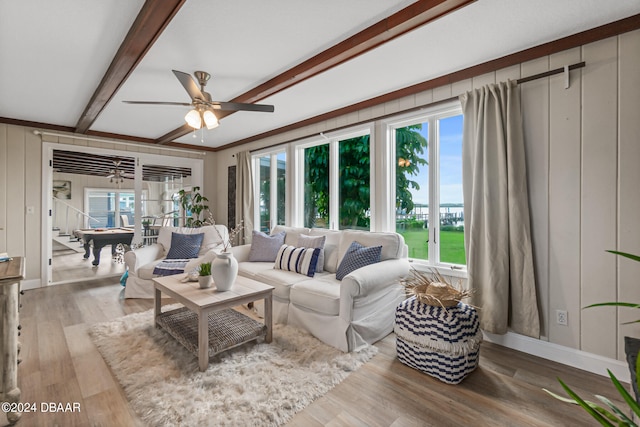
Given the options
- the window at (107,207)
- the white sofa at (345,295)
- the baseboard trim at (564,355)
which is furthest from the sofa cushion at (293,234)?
the window at (107,207)

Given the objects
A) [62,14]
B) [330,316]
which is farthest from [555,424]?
[62,14]

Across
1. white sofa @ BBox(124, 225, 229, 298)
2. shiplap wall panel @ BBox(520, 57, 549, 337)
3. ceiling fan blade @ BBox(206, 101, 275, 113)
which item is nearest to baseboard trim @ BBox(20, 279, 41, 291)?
white sofa @ BBox(124, 225, 229, 298)

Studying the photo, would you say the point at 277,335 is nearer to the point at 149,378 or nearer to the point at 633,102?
the point at 149,378

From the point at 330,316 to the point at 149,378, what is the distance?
134cm

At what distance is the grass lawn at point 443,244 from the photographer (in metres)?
2.95

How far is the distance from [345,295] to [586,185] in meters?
1.94

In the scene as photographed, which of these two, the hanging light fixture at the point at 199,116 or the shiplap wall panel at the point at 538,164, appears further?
the hanging light fixture at the point at 199,116

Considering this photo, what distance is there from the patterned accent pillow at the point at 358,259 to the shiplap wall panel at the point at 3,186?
178 inches

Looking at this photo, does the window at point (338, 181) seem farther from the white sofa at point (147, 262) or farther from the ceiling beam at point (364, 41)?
the white sofa at point (147, 262)

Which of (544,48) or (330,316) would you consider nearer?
(544,48)

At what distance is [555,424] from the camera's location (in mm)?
1682

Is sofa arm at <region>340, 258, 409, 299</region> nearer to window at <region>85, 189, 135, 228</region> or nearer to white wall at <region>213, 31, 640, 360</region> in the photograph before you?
white wall at <region>213, 31, 640, 360</region>

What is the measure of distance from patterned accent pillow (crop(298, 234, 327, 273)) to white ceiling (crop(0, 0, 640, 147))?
61.8 inches

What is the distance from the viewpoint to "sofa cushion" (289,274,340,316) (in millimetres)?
2512
